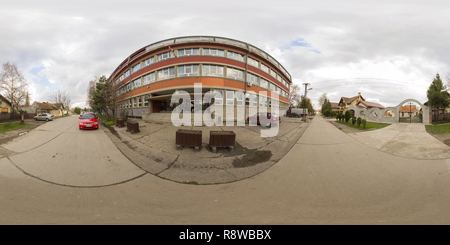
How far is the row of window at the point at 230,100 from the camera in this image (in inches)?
796

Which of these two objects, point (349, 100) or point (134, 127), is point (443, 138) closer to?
point (134, 127)

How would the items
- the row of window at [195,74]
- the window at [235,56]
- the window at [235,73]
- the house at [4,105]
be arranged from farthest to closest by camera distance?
the house at [4,105], the window at [235,56], the window at [235,73], the row of window at [195,74]

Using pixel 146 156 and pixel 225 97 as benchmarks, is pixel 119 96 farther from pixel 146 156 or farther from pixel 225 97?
pixel 146 156

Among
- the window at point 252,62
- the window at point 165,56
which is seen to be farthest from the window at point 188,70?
the window at point 252,62

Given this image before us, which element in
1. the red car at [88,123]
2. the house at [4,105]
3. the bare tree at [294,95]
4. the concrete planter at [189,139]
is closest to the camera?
the concrete planter at [189,139]

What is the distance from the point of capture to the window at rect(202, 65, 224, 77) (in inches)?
789

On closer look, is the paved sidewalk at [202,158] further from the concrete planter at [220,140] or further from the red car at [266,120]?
the red car at [266,120]

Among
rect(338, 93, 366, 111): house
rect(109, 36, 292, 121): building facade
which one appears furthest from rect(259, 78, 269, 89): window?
rect(338, 93, 366, 111): house

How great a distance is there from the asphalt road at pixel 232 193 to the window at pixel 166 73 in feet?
55.7

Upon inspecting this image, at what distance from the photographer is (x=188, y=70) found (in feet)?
66.7

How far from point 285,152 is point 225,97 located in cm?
1389

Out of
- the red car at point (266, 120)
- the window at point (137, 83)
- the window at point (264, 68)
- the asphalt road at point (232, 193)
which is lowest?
the asphalt road at point (232, 193)

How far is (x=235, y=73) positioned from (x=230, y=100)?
4.33 m

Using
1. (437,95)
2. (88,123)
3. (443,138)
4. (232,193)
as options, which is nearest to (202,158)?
(232,193)
